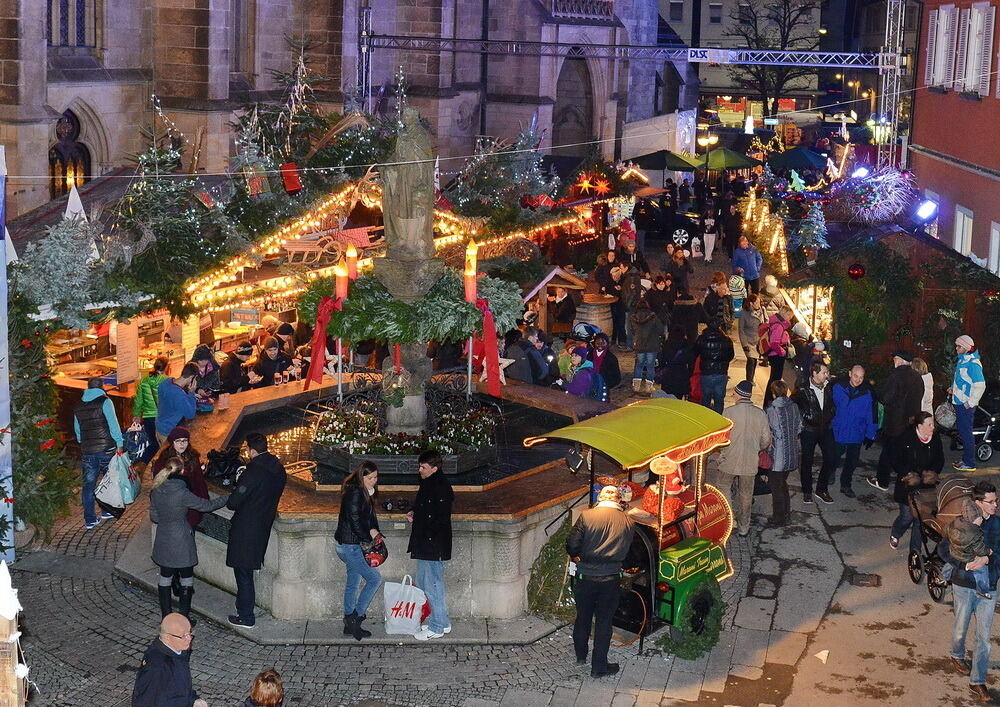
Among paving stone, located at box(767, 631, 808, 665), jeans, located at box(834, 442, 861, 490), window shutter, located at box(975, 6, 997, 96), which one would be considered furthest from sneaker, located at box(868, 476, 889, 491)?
window shutter, located at box(975, 6, 997, 96)

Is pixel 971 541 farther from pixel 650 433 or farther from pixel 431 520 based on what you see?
pixel 431 520

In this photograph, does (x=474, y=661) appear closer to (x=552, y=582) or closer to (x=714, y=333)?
(x=552, y=582)

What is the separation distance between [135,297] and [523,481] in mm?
5093

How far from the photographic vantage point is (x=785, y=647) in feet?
40.8

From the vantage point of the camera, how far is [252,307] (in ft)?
67.2

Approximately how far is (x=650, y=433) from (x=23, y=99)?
13347 millimetres

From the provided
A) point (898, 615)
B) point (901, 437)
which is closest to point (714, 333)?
point (901, 437)

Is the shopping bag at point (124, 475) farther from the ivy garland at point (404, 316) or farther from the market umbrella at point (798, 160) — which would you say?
the market umbrella at point (798, 160)

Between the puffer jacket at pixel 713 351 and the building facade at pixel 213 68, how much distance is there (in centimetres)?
879

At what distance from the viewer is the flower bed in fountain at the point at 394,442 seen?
45.5ft

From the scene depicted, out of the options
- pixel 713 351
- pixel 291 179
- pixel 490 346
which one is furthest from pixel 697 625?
pixel 291 179

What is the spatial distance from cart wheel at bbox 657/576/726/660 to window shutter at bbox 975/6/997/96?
46.0 feet

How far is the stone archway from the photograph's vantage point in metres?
45.2

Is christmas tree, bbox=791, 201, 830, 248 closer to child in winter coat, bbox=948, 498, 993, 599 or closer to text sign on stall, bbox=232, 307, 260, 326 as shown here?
text sign on stall, bbox=232, 307, 260, 326
